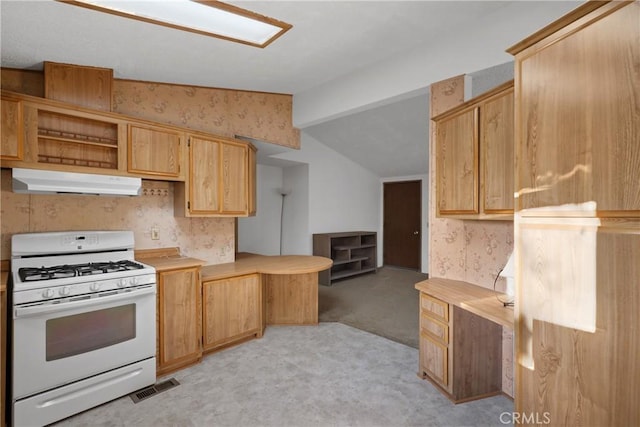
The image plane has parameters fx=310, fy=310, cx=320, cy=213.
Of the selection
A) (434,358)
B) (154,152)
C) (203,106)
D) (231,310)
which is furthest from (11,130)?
(434,358)

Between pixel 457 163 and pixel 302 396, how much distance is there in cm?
208

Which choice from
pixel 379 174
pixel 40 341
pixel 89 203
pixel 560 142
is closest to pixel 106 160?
pixel 89 203

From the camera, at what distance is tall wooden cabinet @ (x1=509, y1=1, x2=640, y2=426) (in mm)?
1091

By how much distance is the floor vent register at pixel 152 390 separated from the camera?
7.40ft

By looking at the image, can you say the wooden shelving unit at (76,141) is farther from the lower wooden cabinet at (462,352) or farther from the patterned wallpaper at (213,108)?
the lower wooden cabinet at (462,352)

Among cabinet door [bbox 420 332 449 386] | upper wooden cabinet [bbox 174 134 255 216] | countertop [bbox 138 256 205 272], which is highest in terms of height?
upper wooden cabinet [bbox 174 134 255 216]

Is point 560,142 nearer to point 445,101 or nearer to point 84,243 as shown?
point 445,101

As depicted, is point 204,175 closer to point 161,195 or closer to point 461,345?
point 161,195

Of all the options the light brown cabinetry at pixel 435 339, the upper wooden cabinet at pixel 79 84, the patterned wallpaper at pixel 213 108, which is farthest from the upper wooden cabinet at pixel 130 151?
the light brown cabinetry at pixel 435 339

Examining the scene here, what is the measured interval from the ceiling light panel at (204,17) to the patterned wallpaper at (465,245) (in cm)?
145

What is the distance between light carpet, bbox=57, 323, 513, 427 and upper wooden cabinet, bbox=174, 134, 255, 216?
4.67 feet

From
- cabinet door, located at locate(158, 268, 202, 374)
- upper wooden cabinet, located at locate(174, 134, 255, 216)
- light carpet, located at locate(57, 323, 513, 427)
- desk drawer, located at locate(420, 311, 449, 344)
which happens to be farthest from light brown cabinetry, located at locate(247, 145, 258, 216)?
desk drawer, located at locate(420, 311, 449, 344)

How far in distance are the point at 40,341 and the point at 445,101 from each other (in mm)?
3417

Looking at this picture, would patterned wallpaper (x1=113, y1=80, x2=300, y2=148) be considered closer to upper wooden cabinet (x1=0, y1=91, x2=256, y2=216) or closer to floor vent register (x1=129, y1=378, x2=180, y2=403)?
upper wooden cabinet (x1=0, y1=91, x2=256, y2=216)
